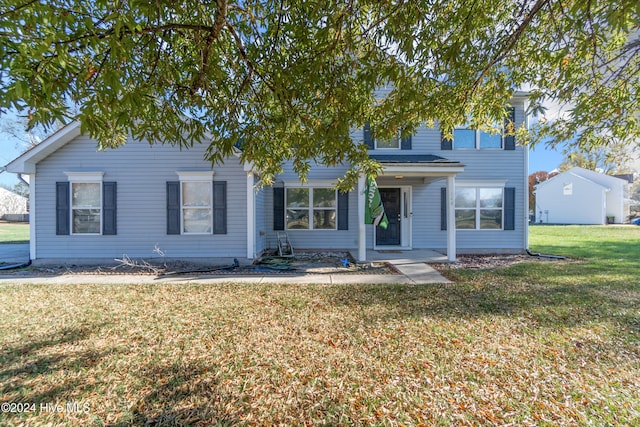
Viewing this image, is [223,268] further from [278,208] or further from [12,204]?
[12,204]

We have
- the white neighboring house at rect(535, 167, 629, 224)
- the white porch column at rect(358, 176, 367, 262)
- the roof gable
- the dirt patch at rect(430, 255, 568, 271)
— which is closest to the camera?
the roof gable

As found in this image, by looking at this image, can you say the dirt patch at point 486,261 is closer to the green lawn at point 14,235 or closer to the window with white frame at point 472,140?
the window with white frame at point 472,140

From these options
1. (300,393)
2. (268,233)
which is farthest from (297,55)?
(268,233)

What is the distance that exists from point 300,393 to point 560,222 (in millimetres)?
40576

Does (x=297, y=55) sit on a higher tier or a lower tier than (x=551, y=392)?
higher

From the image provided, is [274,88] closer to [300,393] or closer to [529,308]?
[300,393]

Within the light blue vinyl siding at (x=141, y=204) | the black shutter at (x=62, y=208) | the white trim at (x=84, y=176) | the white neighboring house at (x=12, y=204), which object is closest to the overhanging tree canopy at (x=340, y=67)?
the light blue vinyl siding at (x=141, y=204)

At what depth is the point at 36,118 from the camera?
2193 mm

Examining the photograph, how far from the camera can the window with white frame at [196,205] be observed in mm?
8688

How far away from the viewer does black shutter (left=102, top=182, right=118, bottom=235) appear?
8.62 meters

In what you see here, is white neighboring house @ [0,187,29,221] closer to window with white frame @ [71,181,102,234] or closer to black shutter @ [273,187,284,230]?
window with white frame @ [71,181,102,234]

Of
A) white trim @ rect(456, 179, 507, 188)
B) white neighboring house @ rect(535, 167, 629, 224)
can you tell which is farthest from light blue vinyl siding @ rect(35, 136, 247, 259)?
white neighboring house @ rect(535, 167, 629, 224)

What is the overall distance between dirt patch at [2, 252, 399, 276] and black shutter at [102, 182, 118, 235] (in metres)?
1.10

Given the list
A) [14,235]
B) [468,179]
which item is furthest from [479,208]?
[14,235]
